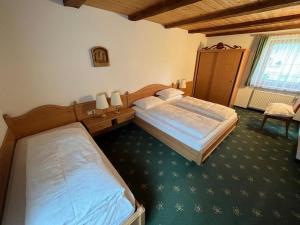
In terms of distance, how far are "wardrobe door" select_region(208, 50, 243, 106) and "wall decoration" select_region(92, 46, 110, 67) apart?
10.3 feet

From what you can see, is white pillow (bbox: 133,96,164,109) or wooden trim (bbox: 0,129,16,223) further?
white pillow (bbox: 133,96,164,109)

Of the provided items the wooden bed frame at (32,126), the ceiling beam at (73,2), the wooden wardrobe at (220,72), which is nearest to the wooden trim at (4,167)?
the wooden bed frame at (32,126)

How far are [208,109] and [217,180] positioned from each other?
1.32m

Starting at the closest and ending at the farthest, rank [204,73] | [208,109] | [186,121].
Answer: [186,121], [208,109], [204,73]

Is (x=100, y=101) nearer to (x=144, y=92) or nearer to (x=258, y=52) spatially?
(x=144, y=92)

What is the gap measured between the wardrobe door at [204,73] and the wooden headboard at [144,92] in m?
1.48

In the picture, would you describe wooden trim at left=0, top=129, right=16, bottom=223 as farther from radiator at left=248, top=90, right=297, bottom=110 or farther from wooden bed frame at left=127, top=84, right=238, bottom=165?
radiator at left=248, top=90, right=297, bottom=110

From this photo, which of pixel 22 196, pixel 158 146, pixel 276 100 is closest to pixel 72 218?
pixel 22 196

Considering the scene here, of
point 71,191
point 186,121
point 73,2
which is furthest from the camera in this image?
point 186,121

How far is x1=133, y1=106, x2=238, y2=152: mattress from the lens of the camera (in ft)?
6.09

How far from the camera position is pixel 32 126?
1.88m

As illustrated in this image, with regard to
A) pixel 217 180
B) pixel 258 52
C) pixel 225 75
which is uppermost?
pixel 258 52

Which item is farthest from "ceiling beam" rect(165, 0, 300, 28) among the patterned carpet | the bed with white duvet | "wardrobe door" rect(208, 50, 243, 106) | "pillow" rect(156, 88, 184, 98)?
the patterned carpet

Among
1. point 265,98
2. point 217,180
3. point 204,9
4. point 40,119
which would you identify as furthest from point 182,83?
point 40,119
